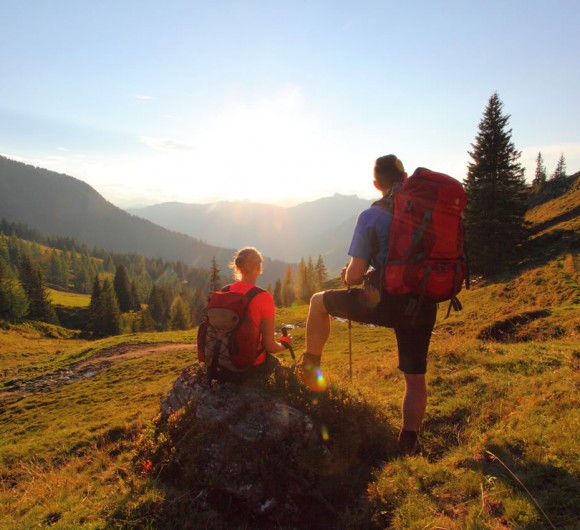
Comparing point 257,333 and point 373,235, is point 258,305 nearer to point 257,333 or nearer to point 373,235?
point 257,333

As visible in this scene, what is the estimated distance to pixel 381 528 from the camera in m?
3.79

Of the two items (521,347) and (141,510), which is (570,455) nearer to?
(141,510)

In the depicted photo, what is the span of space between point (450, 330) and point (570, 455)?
18381 millimetres

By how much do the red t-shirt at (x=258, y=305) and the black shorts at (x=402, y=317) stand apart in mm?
1110

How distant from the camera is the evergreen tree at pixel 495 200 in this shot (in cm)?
3494

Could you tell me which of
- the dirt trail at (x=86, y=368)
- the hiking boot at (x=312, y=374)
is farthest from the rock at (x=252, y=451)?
the dirt trail at (x=86, y=368)

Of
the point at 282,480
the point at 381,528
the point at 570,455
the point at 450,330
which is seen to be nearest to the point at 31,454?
the point at 282,480

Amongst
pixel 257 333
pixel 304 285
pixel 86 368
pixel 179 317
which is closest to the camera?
pixel 257 333

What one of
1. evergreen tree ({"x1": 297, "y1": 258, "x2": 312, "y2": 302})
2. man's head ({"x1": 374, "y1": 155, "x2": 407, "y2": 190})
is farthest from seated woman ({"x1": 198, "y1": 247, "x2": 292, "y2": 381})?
evergreen tree ({"x1": 297, "y1": 258, "x2": 312, "y2": 302})

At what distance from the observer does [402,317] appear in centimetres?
436

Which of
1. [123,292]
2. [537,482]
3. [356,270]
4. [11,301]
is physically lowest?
[123,292]

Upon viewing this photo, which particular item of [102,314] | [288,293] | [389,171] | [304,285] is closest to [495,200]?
[389,171]

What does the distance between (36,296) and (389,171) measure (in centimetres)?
9591

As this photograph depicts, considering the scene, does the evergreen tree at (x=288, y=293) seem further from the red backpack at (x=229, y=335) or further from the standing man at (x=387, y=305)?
the standing man at (x=387, y=305)
